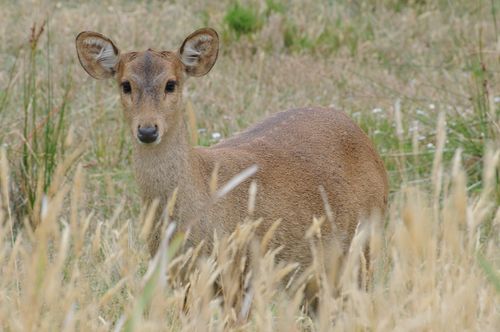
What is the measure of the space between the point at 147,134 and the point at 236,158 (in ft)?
1.89

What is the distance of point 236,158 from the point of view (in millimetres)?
4891

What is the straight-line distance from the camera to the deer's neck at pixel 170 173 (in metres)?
4.59

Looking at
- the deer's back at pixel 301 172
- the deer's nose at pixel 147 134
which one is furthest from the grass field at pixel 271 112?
the deer's nose at pixel 147 134

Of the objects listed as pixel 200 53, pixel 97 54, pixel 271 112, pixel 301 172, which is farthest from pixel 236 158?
pixel 271 112

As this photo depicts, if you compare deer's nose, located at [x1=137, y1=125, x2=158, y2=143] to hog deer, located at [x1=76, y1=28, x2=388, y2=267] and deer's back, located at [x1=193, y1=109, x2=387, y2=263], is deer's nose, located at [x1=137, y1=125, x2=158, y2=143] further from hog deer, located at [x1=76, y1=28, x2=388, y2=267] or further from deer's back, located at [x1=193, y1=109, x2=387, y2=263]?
deer's back, located at [x1=193, y1=109, x2=387, y2=263]

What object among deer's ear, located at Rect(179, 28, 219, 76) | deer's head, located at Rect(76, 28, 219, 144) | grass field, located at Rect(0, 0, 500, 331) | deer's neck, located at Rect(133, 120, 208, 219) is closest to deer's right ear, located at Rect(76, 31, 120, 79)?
deer's head, located at Rect(76, 28, 219, 144)

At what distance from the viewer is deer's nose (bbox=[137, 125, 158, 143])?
14.6 feet

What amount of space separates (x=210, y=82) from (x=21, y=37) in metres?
1.82

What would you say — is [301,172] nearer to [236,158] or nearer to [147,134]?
[236,158]

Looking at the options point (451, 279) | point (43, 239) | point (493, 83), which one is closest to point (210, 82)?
point (493, 83)

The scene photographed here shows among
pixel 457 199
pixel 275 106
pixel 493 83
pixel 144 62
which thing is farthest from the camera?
pixel 275 106

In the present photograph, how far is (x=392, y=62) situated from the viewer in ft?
30.9

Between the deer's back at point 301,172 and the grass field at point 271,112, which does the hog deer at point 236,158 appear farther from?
the grass field at point 271,112

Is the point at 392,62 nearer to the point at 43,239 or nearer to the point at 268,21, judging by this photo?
the point at 268,21
